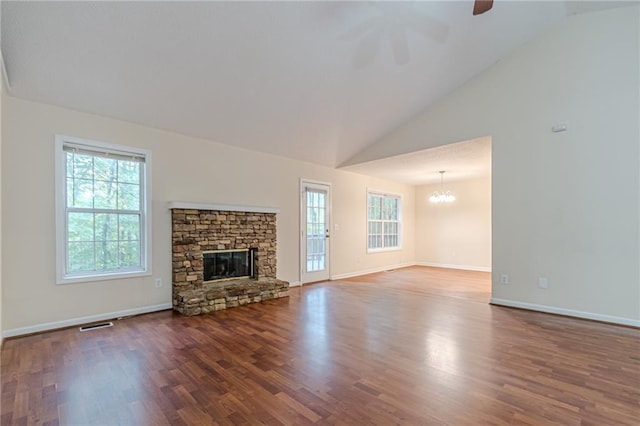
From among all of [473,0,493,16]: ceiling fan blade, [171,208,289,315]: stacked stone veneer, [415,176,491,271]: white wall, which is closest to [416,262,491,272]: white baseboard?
[415,176,491,271]: white wall

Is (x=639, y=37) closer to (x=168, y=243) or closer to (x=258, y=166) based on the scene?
(x=258, y=166)

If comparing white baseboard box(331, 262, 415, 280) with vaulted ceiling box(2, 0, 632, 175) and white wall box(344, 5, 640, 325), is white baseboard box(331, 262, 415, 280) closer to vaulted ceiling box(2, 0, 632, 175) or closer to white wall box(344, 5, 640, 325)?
white wall box(344, 5, 640, 325)

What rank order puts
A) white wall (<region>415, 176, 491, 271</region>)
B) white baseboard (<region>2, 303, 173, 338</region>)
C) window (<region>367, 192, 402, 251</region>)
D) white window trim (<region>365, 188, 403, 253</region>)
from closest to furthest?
white baseboard (<region>2, 303, 173, 338</region>) < white window trim (<region>365, 188, 403, 253</region>) < window (<region>367, 192, 402, 251</region>) < white wall (<region>415, 176, 491, 271</region>)

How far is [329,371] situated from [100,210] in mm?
3320

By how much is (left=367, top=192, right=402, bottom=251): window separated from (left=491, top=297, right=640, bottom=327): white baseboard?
3.49m

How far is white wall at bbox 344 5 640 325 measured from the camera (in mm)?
3555

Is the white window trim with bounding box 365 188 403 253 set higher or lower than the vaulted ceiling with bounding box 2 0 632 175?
lower

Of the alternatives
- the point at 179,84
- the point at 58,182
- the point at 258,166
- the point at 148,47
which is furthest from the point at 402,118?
the point at 58,182

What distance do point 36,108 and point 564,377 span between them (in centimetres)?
553

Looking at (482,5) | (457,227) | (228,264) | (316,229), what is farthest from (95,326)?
(457,227)

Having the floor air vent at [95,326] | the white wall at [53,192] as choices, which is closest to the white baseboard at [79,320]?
the white wall at [53,192]

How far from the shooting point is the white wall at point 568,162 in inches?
140

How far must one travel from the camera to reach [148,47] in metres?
2.94

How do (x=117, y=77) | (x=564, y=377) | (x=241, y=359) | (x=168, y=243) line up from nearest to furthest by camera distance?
(x=564, y=377), (x=241, y=359), (x=117, y=77), (x=168, y=243)
